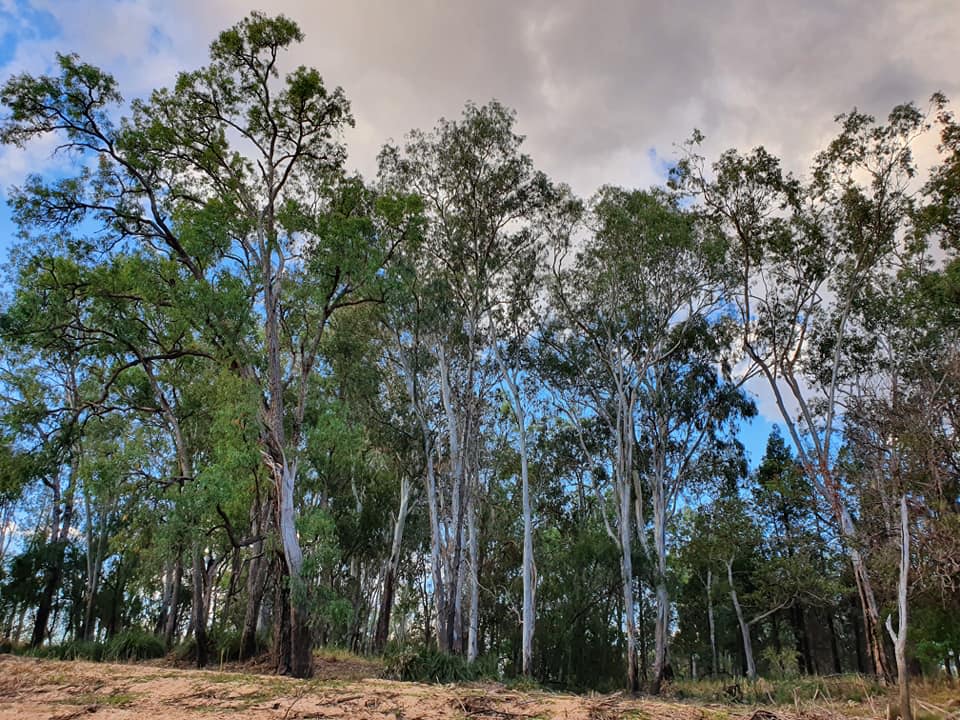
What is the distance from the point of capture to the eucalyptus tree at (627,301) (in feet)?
64.2

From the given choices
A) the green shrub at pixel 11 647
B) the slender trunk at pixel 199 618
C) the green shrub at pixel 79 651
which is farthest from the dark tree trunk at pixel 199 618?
the green shrub at pixel 11 647

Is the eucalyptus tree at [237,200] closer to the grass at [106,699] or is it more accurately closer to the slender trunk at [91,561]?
the grass at [106,699]

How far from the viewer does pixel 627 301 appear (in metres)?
20.8

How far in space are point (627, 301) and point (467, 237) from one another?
607cm

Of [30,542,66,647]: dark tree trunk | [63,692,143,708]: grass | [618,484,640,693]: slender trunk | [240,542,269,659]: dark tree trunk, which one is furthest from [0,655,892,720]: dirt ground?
[30,542,66,647]: dark tree trunk

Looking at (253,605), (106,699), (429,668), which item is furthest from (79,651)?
(106,699)

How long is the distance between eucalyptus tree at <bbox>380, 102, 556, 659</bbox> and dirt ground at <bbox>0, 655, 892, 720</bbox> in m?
11.9

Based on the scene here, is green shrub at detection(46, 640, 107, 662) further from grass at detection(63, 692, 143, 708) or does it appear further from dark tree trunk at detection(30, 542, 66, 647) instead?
grass at detection(63, 692, 143, 708)

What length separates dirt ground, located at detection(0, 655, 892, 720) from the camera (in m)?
4.36

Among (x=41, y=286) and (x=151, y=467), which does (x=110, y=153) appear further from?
(x=151, y=467)

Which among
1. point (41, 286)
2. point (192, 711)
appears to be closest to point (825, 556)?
point (192, 711)

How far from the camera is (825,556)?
19344 millimetres

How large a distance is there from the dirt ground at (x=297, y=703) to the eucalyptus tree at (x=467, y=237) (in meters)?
11.9

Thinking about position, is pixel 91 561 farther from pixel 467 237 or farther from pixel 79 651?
pixel 467 237
